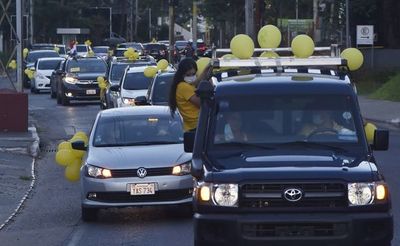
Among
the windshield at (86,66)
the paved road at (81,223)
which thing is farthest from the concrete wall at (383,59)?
the paved road at (81,223)

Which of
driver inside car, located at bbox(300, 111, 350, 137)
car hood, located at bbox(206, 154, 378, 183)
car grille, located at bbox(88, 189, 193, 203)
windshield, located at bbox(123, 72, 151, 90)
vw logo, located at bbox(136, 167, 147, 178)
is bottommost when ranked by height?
car grille, located at bbox(88, 189, 193, 203)

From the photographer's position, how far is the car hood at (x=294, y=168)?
881 cm

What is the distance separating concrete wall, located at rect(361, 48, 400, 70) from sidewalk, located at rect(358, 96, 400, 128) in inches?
609

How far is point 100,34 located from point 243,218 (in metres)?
Result: 91.7

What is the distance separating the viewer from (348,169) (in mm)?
8961

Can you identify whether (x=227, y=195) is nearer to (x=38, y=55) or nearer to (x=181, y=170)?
(x=181, y=170)

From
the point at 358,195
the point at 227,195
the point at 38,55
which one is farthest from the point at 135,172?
the point at 38,55

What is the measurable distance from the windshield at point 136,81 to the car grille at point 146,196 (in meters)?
15.1

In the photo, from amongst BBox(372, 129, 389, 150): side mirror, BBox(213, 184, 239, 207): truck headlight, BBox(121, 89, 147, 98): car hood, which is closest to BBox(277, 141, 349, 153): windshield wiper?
BBox(372, 129, 389, 150): side mirror

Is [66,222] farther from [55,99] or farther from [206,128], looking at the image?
[55,99]

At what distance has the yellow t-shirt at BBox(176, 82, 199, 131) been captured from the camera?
13836 mm

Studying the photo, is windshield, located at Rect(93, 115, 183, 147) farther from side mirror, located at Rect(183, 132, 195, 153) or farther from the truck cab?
the truck cab

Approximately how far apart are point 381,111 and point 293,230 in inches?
991

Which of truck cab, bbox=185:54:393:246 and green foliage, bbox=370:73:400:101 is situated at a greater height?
truck cab, bbox=185:54:393:246
